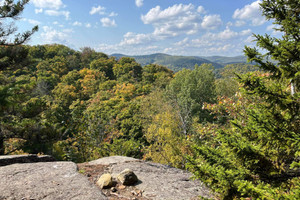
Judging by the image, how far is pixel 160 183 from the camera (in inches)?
220

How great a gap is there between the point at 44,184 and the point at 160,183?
3.17m

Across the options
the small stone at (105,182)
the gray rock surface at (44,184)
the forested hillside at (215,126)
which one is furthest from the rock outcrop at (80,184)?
the forested hillside at (215,126)

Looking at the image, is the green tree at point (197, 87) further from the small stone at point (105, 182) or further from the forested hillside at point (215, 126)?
the small stone at point (105, 182)

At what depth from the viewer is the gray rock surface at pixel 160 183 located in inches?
195

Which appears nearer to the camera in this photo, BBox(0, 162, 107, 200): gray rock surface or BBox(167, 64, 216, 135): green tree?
BBox(0, 162, 107, 200): gray rock surface

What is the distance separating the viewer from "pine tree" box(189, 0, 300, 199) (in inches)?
107

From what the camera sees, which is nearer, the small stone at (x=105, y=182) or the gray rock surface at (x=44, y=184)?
the gray rock surface at (x=44, y=184)

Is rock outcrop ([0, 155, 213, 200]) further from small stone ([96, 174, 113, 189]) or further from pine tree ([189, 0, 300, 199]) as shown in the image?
pine tree ([189, 0, 300, 199])

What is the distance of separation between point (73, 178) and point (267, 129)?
505 centimetres

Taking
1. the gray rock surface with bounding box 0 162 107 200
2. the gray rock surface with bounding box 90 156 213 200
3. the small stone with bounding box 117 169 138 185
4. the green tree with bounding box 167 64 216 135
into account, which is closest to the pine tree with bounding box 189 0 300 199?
the gray rock surface with bounding box 90 156 213 200

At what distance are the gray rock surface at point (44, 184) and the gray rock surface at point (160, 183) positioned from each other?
127 centimetres

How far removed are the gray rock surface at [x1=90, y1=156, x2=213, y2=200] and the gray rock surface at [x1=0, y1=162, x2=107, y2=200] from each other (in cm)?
127

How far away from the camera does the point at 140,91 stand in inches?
1459

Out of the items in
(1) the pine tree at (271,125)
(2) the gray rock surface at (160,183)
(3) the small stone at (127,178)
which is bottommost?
(2) the gray rock surface at (160,183)
